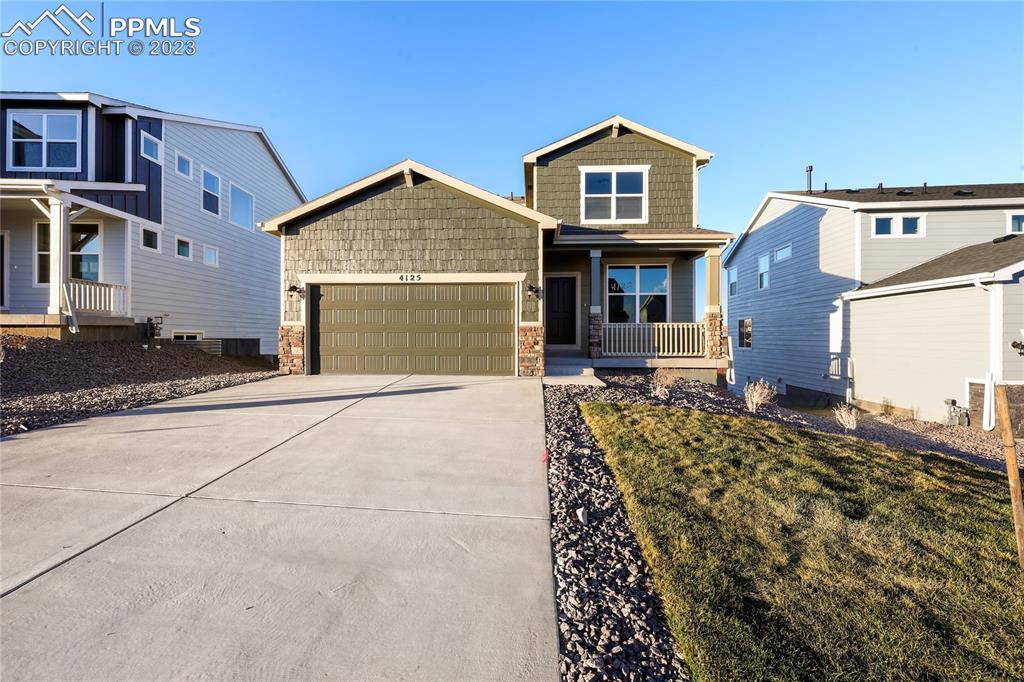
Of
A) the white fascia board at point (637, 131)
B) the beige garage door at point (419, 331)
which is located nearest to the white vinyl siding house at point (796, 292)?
the white fascia board at point (637, 131)

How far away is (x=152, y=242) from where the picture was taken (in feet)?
42.8

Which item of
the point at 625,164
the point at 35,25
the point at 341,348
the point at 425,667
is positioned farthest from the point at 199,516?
the point at 35,25

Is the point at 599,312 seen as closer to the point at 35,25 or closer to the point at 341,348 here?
the point at 341,348

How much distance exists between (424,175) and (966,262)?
41.7ft

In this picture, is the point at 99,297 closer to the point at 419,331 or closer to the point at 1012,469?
the point at 419,331

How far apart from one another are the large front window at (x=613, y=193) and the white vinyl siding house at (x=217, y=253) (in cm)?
1227

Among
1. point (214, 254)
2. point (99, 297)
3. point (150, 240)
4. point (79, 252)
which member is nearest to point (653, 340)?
point (99, 297)

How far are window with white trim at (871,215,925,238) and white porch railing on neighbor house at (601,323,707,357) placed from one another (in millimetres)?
6776

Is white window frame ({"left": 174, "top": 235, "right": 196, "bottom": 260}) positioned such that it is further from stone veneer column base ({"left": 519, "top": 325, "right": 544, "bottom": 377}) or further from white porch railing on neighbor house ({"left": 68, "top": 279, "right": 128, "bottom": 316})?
stone veneer column base ({"left": 519, "top": 325, "right": 544, "bottom": 377})

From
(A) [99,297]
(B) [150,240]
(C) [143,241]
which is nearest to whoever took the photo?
(A) [99,297]

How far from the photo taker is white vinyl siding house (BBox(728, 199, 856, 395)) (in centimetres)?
1361

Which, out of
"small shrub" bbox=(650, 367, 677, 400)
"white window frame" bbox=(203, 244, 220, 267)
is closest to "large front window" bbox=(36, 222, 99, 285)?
"white window frame" bbox=(203, 244, 220, 267)

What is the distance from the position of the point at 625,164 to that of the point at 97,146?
573 inches

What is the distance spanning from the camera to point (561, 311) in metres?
12.5
